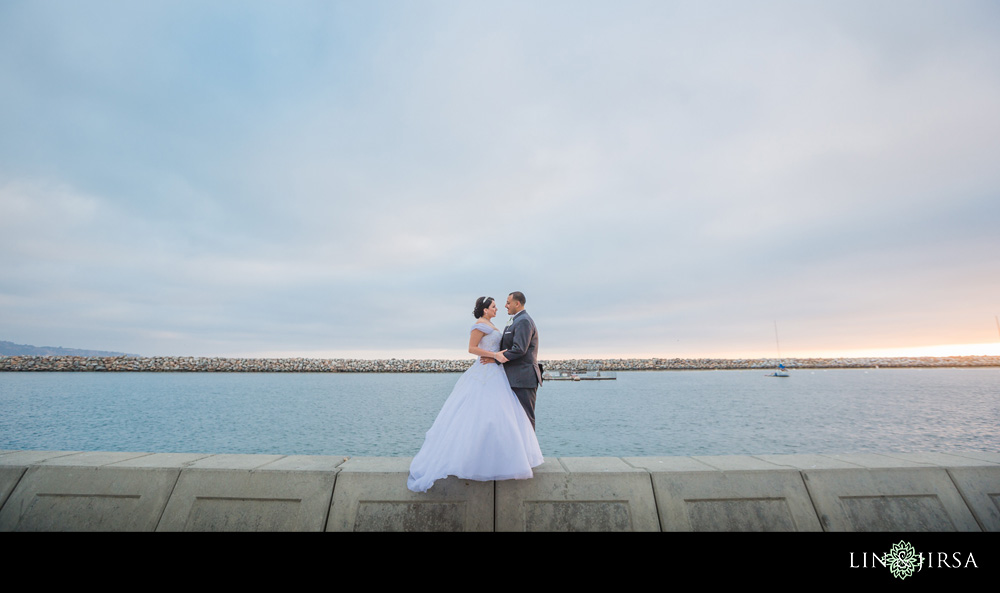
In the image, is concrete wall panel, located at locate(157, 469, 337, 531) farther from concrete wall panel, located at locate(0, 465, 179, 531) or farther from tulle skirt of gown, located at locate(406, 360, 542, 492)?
tulle skirt of gown, located at locate(406, 360, 542, 492)

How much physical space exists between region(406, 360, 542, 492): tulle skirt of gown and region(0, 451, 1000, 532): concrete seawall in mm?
213

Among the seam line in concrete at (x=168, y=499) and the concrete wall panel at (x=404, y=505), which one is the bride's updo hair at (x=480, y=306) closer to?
the concrete wall panel at (x=404, y=505)

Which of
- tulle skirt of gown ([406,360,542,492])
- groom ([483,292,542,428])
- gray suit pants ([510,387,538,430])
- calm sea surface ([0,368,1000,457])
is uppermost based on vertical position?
groom ([483,292,542,428])

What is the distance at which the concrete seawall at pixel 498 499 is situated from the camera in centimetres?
419

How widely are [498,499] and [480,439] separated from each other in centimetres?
60

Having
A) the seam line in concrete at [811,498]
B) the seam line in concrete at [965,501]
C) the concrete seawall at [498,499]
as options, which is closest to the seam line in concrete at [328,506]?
the concrete seawall at [498,499]

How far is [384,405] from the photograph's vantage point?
49.3 m

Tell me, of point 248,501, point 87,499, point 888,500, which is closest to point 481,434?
point 248,501

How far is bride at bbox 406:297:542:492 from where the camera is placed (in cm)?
421
